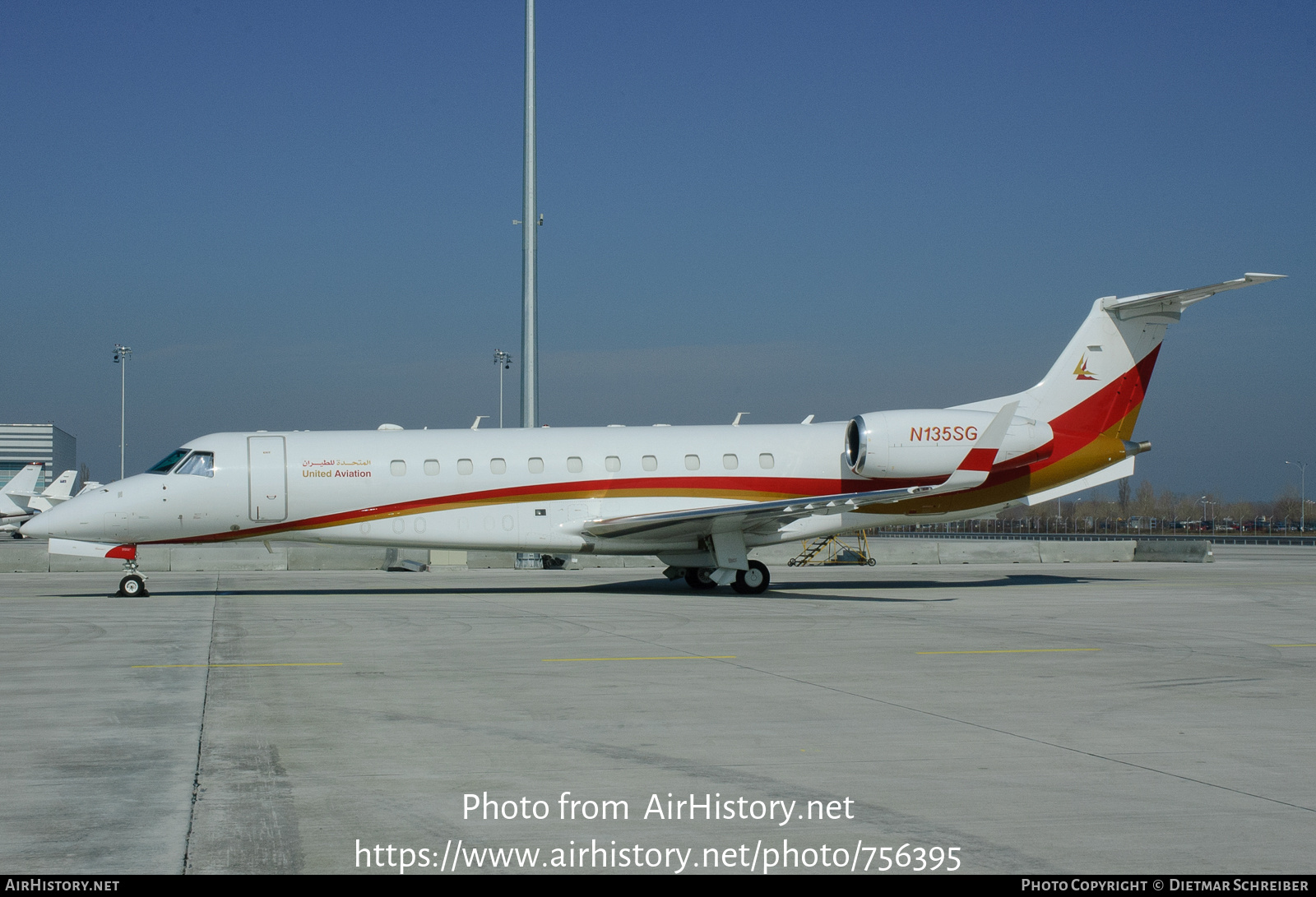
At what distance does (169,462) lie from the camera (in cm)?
2133

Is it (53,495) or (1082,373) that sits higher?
(1082,373)

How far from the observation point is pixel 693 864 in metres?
5.09

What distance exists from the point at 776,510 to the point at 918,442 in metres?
3.67

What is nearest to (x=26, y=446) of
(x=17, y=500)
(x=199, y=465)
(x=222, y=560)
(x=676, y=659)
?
(x=17, y=500)

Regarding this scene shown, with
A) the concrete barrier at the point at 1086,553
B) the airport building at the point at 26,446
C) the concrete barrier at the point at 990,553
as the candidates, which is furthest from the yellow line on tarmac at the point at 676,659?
the airport building at the point at 26,446

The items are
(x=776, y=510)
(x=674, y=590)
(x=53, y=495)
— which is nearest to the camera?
(x=776, y=510)

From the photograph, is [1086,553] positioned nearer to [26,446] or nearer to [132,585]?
[132,585]

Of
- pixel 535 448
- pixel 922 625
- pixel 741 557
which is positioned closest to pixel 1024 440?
pixel 741 557

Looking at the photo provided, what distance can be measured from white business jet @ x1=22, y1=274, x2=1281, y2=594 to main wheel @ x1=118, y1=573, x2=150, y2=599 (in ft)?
0.16

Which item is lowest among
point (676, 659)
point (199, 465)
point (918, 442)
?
point (676, 659)

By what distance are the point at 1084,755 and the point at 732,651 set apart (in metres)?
6.00

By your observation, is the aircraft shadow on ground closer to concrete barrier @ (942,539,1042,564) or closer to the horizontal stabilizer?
the horizontal stabilizer
